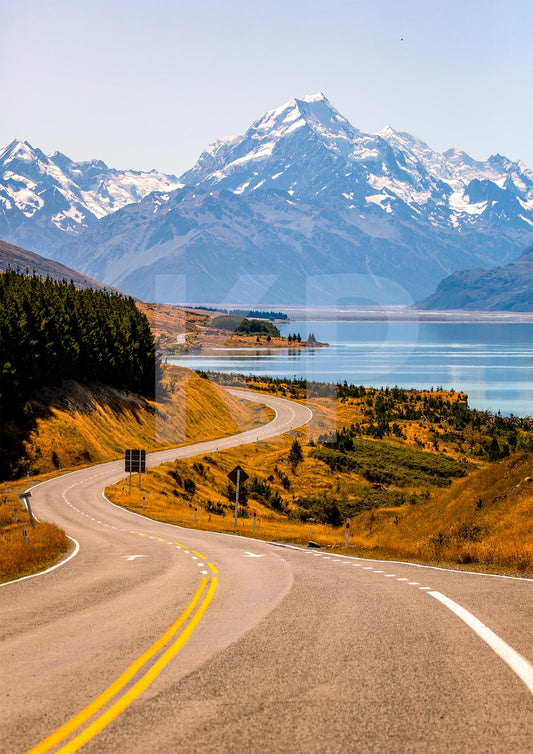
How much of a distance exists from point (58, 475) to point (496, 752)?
5897 centimetres

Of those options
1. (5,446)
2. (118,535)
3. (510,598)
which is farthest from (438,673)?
(5,446)

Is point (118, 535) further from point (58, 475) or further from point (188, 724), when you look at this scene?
point (58, 475)

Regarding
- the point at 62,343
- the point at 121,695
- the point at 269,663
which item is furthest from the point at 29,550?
the point at 62,343

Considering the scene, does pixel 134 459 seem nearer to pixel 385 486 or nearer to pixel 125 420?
pixel 385 486

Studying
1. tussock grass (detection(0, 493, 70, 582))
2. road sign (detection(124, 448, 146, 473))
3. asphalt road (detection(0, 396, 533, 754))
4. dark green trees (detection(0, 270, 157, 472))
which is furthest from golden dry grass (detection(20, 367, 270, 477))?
asphalt road (detection(0, 396, 533, 754))

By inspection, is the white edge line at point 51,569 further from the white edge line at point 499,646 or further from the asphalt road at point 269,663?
the white edge line at point 499,646

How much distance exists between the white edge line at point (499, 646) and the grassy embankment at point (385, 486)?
657 cm

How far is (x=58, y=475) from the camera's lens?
2450 inches

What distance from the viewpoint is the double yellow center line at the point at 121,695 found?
648 centimetres

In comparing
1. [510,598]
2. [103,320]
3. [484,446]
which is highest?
[103,320]

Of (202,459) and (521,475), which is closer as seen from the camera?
(521,475)

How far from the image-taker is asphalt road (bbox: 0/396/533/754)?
6652 millimetres

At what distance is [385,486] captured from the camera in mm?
69688

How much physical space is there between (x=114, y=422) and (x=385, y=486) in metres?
29.0
